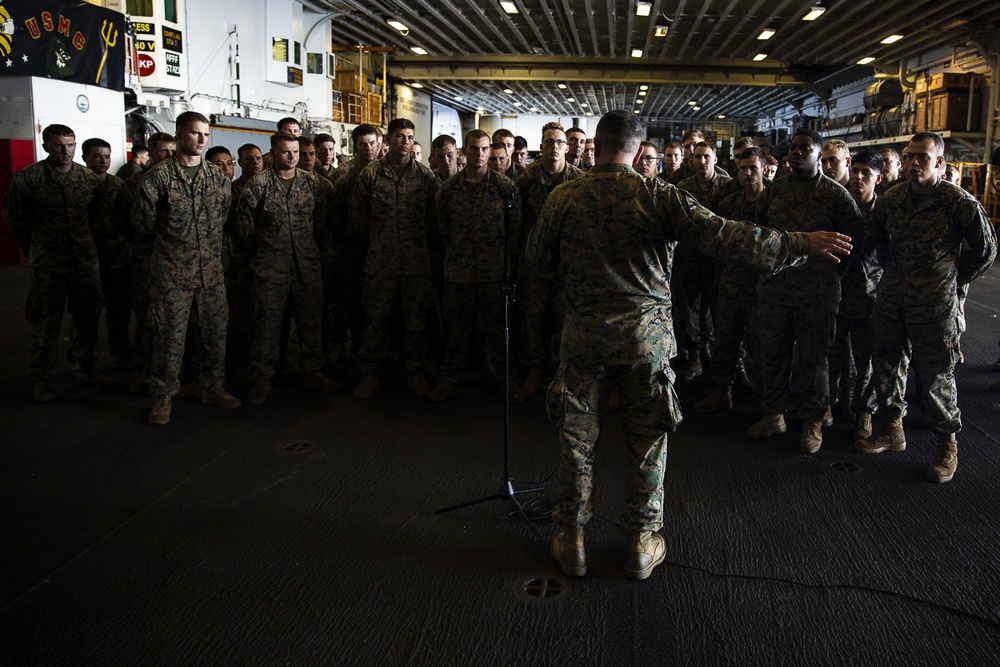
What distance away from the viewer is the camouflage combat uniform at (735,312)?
452cm

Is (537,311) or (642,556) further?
(537,311)

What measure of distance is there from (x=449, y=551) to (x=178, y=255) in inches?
107

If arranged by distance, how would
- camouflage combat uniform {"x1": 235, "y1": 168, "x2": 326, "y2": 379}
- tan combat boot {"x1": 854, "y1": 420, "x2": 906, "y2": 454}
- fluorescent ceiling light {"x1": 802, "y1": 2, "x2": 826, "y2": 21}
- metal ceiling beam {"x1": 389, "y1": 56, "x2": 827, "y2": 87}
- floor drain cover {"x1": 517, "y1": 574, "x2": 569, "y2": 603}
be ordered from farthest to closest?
metal ceiling beam {"x1": 389, "y1": 56, "x2": 827, "y2": 87}, fluorescent ceiling light {"x1": 802, "y1": 2, "x2": 826, "y2": 21}, camouflage combat uniform {"x1": 235, "y1": 168, "x2": 326, "y2": 379}, tan combat boot {"x1": 854, "y1": 420, "x2": 906, "y2": 454}, floor drain cover {"x1": 517, "y1": 574, "x2": 569, "y2": 603}

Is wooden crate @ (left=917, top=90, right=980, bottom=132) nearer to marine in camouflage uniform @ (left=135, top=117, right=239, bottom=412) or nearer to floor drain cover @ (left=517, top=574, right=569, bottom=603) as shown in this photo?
marine in camouflage uniform @ (left=135, top=117, right=239, bottom=412)

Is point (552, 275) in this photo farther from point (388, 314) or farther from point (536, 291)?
point (388, 314)

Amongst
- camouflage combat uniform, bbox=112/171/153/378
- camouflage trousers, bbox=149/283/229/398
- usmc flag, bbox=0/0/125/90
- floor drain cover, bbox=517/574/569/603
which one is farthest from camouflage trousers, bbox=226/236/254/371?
usmc flag, bbox=0/0/125/90

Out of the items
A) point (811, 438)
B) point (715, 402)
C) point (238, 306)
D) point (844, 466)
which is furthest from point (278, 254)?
point (844, 466)

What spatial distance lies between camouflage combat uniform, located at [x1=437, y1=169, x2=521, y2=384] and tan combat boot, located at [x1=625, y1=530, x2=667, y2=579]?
7.87ft

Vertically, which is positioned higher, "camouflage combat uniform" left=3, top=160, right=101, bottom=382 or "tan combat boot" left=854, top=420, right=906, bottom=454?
"camouflage combat uniform" left=3, top=160, right=101, bottom=382

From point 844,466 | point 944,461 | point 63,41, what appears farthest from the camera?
point 63,41

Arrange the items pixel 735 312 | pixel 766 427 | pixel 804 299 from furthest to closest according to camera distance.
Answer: pixel 735 312, pixel 766 427, pixel 804 299

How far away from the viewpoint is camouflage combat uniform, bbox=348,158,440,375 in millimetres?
5121

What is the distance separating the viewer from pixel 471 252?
507 centimetres

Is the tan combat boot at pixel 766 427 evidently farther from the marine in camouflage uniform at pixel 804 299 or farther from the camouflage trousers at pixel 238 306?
the camouflage trousers at pixel 238 306
